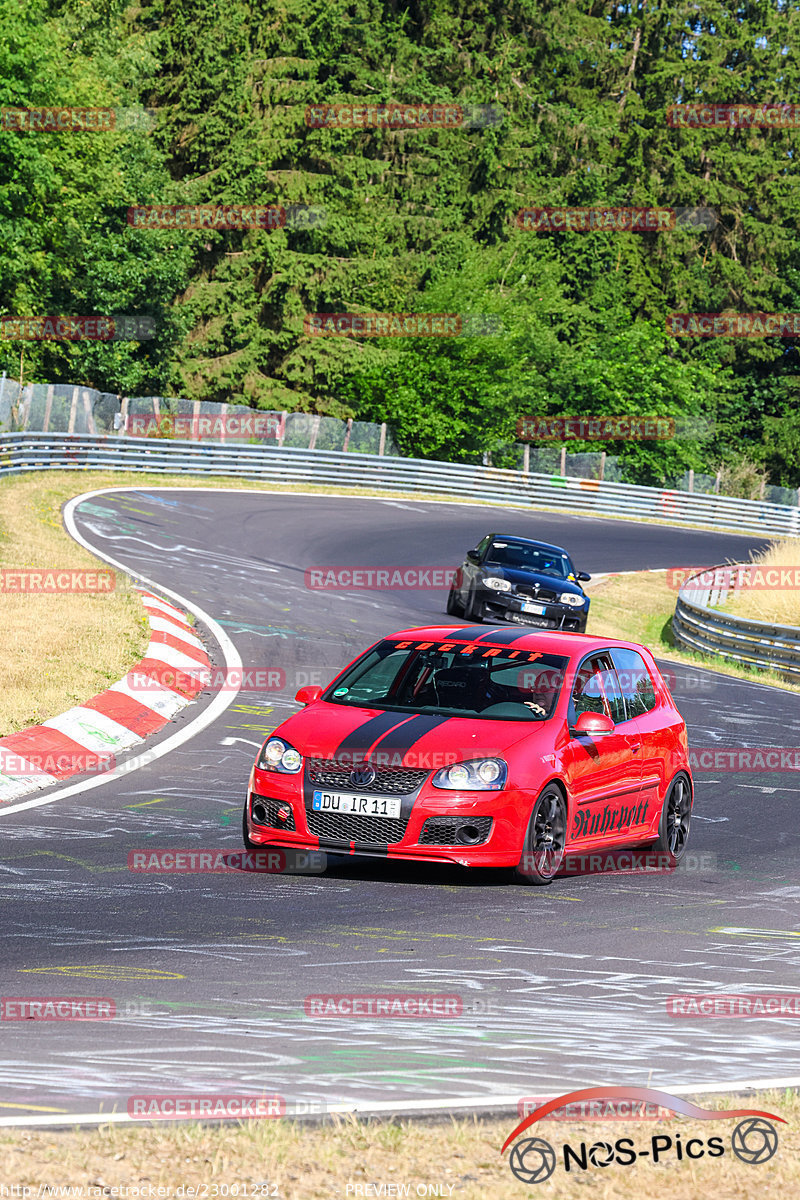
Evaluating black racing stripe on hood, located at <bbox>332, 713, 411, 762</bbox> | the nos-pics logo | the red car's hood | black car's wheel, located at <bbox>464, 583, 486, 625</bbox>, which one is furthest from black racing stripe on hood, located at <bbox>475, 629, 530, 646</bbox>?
black car's wheel, located at <bbox>464, 583, 486, 625</bbox>

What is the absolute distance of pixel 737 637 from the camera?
25.0 m

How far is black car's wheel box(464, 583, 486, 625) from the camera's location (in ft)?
78.8

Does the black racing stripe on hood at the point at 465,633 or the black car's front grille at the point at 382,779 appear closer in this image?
the black car's front grille at the point at 382,779

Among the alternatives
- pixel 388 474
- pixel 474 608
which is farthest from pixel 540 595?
pixel 388 474

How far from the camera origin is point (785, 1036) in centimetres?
633

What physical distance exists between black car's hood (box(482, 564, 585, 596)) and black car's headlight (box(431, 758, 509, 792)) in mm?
14793

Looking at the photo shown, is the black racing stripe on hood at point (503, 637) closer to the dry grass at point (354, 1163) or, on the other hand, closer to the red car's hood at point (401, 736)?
the red car's hood at point (401, 736)

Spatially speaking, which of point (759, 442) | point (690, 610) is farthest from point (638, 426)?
point (690, 610)

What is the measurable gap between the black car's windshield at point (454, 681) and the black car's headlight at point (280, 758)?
76cm

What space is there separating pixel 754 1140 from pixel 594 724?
4848mm

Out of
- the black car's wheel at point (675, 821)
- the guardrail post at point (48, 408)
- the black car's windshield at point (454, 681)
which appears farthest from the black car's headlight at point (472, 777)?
the guardrail post at point (48, 408)

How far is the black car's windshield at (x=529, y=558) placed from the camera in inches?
961

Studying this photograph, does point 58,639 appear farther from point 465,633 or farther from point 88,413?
point 88,413

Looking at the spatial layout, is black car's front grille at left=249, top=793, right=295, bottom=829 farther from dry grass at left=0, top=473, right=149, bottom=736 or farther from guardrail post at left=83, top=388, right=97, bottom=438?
guardrail post at left=83, top=388, right=97, bottom=438
